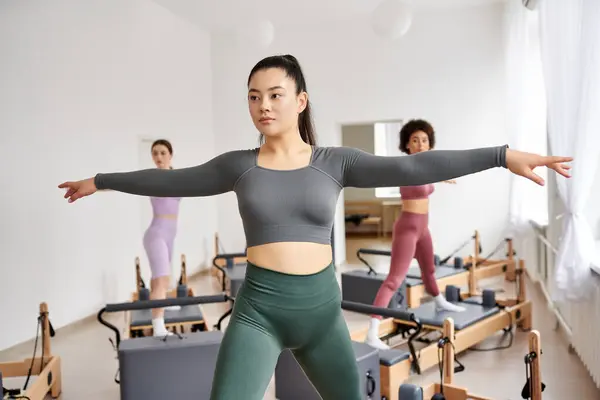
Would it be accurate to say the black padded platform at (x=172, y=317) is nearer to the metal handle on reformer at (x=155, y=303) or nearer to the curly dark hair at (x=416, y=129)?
the metal handle on reformer at (x=155, y=303)

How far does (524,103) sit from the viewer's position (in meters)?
6.52

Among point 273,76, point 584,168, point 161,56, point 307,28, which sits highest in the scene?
point 307,28

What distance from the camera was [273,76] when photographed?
1.79 meters

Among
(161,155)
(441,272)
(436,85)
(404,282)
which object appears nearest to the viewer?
(161,155)

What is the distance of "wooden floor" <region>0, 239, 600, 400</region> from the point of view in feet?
11.5

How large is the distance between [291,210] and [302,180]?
0.33 feet

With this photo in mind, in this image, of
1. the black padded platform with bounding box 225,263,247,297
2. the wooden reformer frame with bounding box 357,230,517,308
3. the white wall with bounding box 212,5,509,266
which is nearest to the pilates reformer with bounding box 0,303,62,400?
the black padded platform with bounding box 225,263,247,297

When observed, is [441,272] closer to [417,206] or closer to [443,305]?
[443,305]

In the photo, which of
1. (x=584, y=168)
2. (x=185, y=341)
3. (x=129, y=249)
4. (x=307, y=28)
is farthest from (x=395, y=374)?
(x=307, y=28)

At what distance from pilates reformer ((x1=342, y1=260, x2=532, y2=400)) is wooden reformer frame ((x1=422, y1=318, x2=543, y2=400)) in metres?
0.22

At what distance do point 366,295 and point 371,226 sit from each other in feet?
23.7

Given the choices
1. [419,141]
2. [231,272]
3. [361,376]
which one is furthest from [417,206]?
[231,272]

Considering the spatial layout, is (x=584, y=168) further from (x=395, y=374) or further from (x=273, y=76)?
(x=273, y=76)

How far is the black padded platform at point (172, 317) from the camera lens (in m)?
4.28
